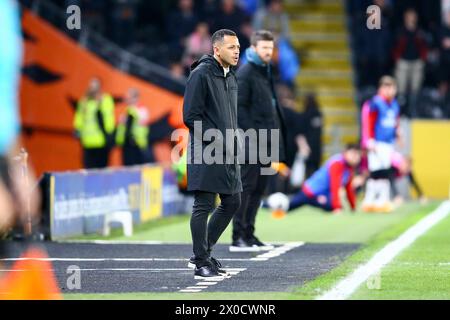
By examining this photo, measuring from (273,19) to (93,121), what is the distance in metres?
8.08

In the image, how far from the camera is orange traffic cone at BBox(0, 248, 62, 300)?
927 centimetres

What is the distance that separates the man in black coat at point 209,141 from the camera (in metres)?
11.6

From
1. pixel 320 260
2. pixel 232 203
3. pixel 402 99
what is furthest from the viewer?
pixel 402 99

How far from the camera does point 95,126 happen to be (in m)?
23.9

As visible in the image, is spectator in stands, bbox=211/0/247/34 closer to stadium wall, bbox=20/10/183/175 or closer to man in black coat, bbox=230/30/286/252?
stadium wall, bbox=20/10/183/175

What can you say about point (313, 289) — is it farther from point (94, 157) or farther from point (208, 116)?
point (94, 157)

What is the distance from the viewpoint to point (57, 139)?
1032 inches

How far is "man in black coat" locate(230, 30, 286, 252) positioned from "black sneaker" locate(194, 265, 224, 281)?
2948mm

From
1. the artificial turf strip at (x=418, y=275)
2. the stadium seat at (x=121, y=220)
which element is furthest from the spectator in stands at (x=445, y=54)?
Result: the artificial turf strip at (x=418, y=275)

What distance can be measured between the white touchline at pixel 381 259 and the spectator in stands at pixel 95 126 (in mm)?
A: 5901

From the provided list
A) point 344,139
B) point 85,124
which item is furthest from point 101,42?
point 344,139

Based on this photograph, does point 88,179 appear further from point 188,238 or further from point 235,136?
point 235,136

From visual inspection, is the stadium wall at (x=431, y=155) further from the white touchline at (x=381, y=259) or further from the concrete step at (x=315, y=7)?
the concrete step at (x=315, y=7)

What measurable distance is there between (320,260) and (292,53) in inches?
656
